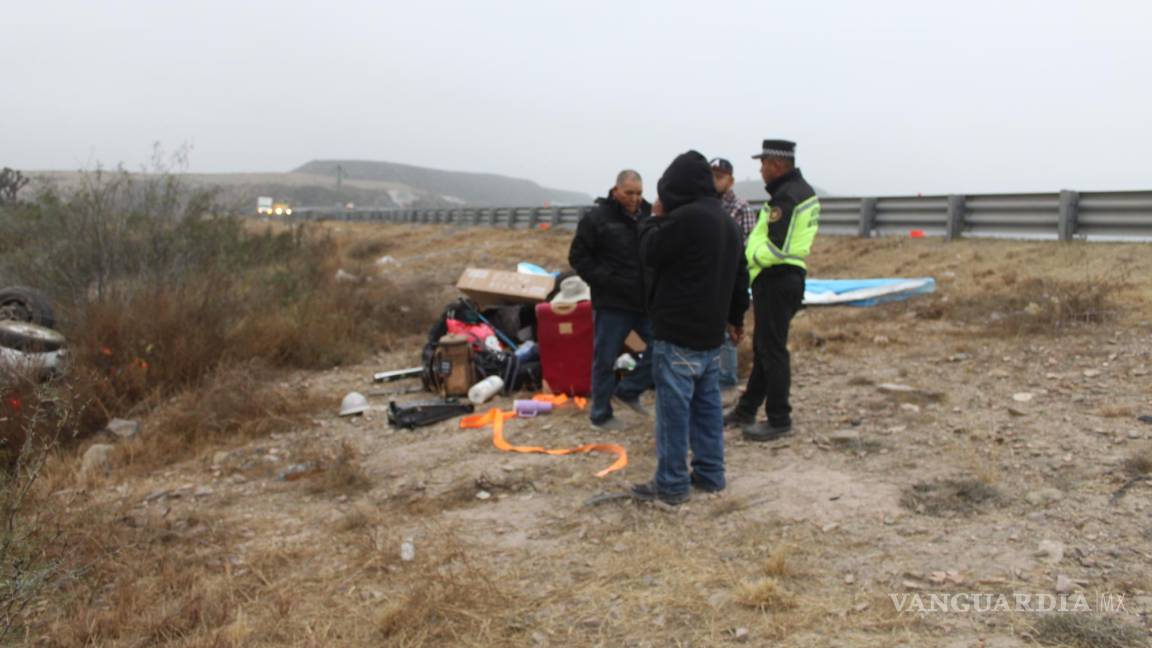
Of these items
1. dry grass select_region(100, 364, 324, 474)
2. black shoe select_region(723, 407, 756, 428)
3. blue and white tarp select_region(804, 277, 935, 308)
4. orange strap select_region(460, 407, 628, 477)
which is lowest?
dry grass select_region(100, 364, 324, 474)

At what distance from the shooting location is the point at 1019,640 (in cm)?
278

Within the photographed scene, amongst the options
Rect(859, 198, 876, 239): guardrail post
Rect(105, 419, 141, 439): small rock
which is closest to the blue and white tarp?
Rect(859, 198, 876, 239): guardrail post

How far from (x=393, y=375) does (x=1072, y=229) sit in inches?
337

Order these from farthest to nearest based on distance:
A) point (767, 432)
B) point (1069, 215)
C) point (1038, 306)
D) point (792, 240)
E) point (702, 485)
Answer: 1. point (1069, 215)
2. point (1038, 306)
3. point (767, 432)
4. point (792, 240)
5. point (702, 485)

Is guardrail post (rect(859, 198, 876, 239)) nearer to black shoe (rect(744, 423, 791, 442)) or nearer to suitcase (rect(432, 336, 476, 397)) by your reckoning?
suitcase (rect(432, 336, 476, 397))

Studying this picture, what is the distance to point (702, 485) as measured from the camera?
4625mm

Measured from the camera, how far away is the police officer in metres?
5.11

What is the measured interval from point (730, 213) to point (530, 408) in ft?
7.22

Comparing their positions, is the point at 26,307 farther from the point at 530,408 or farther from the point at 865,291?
the point at 865,291

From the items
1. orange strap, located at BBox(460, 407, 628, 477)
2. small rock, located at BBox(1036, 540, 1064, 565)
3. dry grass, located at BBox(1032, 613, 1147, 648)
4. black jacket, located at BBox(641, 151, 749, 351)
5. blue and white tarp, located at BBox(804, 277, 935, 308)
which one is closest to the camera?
dry grass, located at BBox(1032, 613, 1147, 648)

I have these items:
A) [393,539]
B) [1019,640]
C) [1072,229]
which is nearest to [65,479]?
[393,539]

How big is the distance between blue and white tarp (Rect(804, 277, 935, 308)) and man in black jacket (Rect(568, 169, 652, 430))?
3974mm

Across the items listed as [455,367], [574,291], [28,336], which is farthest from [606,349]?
[28,336]

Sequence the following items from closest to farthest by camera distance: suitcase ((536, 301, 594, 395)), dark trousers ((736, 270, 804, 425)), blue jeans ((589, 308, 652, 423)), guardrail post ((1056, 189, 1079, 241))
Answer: dark trousers ((736, 270, 804, 425)), blue jeans ((589, 308, 652, 423)), suitcase ((536, 301, 594, 395)), guardrail post ((1056, 189, 1079, 241))
